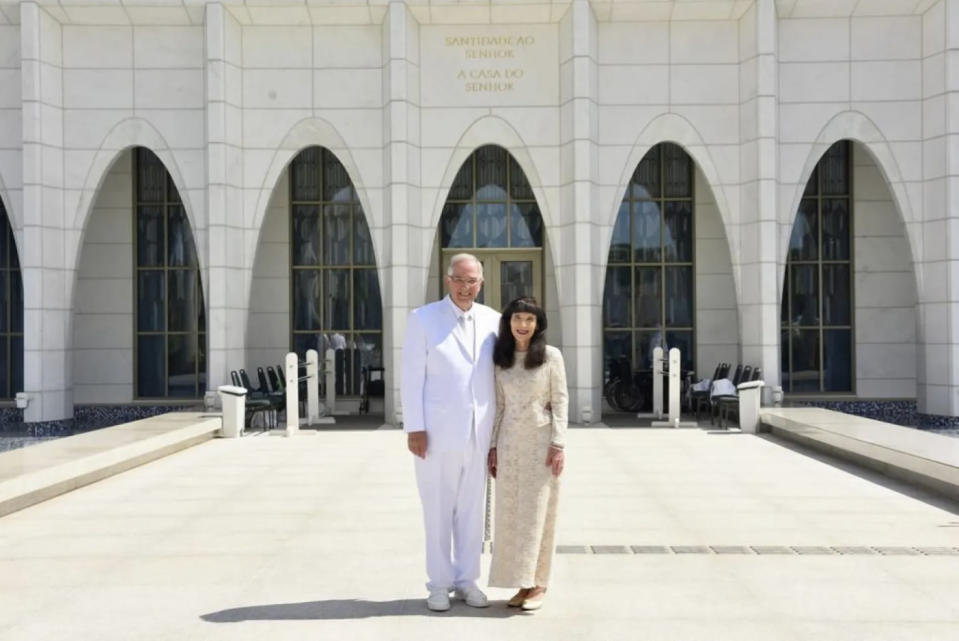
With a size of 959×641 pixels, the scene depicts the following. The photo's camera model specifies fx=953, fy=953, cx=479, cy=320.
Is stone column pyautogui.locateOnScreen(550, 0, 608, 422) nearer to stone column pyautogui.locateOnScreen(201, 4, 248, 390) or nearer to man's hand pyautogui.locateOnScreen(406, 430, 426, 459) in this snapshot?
stone column pyautogui.locateOnScreen(201, 4, 248, 390)

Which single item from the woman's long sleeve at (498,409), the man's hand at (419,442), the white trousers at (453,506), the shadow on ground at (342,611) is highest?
the woman's long sleeve at (498,409)

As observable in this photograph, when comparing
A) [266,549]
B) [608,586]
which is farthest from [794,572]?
[266,549]

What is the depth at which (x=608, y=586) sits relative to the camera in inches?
226

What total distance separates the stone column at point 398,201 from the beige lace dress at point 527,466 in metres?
10.2

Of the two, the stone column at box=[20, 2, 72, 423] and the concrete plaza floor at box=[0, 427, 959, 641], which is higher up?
the stone column at box=[20, 2, 72, 423]

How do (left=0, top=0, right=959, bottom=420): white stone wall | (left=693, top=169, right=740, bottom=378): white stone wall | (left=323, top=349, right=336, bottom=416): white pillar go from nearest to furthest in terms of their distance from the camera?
(left=0, top=0, right=959, bottom=420): white stone wall → (left=323, top=349, right=336, bottom=416): white pillar → (left=693, top=169, right=740, bottom=378): white stone wall

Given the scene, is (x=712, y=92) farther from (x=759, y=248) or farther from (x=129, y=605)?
(x=129, y=605)

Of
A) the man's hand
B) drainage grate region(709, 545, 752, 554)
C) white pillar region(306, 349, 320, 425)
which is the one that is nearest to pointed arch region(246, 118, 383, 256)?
white pillar region(306, 349, 320, 425)

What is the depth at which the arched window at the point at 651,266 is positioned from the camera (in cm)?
1838

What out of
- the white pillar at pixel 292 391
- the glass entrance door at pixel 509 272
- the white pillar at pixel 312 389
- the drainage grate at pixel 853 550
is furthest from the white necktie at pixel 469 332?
the glass entrance door at pixel 509 272

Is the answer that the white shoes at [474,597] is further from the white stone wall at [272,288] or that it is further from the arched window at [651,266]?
the white stone wall at [272,288]

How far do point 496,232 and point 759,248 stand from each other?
16.9 ft

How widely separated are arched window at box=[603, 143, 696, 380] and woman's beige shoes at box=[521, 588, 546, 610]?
13255 mm

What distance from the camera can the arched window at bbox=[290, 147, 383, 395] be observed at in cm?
1847
